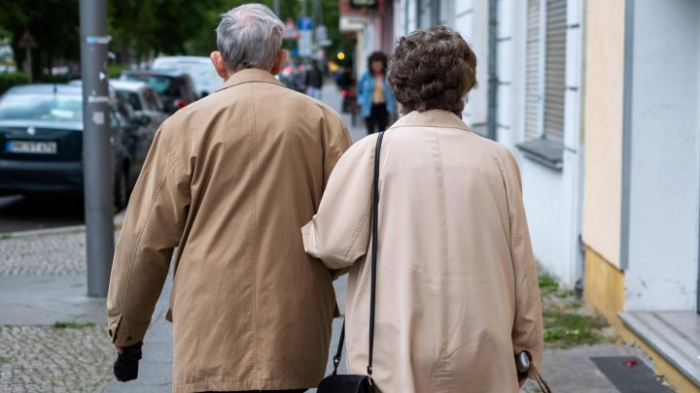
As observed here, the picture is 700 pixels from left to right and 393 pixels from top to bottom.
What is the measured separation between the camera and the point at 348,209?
3055 millimetres

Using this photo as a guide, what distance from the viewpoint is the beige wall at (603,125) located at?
657 centimetres

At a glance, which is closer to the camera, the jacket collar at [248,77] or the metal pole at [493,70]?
the jacket collar at [248,77]

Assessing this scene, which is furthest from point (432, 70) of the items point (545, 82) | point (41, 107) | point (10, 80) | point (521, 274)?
point (10, 80)

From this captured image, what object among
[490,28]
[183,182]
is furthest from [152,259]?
[490,28]

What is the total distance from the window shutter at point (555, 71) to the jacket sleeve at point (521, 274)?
223 inches

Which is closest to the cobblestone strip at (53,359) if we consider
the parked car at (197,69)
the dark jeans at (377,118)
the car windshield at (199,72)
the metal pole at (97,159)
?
the metal pole at (97,159)

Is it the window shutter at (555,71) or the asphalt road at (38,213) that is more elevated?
the window shutter at (555,71)

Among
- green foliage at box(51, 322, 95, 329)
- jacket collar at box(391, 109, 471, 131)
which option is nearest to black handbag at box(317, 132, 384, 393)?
jacket collar at box(391, 109, 471, 131)

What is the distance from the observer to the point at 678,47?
20.6ft

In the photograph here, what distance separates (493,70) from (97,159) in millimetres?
4414

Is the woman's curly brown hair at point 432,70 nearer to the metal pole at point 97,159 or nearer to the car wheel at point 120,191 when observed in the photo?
the metal pole at point 97,159

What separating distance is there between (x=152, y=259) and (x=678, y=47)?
3810 mm

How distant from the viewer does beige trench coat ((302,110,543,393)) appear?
301 cm

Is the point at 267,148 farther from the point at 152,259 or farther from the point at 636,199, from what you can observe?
the point at 636,199
